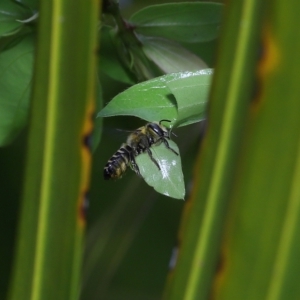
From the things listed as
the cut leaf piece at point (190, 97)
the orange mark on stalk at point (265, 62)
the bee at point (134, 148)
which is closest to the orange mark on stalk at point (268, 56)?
the orange mark on stalk at point (265, 62)

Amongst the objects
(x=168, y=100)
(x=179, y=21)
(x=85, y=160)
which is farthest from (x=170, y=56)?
(x=85, y=160)

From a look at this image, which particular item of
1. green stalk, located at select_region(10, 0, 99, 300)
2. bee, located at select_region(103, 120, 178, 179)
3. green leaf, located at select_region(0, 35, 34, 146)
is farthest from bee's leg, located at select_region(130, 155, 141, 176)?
green stalk, located at select_region(10, 0, 99, 300)

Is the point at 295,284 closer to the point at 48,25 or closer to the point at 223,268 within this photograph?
the point at 223,268

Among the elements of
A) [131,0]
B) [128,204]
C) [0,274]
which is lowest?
[0,274]

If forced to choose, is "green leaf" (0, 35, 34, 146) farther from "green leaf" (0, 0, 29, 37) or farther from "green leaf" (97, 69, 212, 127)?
"green leaf" (97, 69, 212, 127)

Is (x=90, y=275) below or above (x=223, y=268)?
below

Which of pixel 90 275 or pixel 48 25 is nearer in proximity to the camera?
pixel 48 25

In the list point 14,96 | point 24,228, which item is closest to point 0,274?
point 14,96
